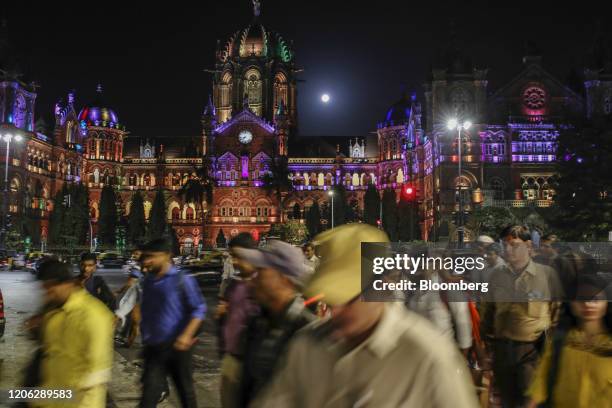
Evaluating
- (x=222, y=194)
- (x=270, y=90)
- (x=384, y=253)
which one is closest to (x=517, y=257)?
(x=384, y=253)

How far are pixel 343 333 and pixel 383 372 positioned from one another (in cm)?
22

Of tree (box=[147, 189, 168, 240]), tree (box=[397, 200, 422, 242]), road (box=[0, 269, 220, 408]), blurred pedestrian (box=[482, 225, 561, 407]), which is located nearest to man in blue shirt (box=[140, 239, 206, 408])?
road (box=[0, 269, 220, 408])

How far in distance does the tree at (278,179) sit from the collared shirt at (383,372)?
86.1 meters

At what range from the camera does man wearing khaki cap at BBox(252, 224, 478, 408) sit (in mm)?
2293

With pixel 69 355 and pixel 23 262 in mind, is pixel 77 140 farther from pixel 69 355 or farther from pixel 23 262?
pixel 69 355

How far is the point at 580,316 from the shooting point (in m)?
4.28

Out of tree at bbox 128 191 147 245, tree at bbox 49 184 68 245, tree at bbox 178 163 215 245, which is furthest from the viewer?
tree at bbox 178 163 215 245

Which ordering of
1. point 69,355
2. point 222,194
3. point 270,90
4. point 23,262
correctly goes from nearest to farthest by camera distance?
point 69,355 < point 23,262 < point 222,194 < point 270,90

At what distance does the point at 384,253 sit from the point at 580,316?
200cm

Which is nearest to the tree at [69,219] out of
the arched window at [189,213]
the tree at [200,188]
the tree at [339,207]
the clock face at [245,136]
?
the tree at [200,188]

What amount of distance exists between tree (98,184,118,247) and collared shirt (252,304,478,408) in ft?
267

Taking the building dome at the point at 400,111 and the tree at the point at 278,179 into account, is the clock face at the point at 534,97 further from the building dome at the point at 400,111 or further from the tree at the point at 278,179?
the tree at the point at 278,179

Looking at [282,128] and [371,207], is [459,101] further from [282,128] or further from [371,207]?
[282,128]

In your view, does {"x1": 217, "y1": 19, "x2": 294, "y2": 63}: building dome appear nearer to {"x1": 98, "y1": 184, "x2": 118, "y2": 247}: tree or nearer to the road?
{"x1": 98, "y1": 184, "x2": 118, "y2": 247}: tree
